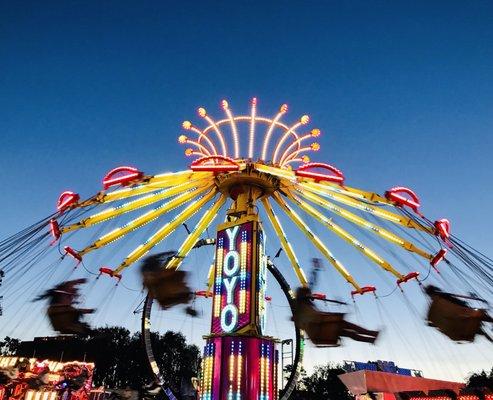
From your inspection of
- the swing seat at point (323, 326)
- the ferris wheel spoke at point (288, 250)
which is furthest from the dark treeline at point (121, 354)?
the swing seat at point (323, 326)

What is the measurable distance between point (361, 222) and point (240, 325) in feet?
23.6

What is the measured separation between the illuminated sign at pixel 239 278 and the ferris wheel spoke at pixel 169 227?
112 inches

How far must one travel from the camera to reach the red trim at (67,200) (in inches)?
663

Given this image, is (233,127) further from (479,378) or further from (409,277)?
(479,378)

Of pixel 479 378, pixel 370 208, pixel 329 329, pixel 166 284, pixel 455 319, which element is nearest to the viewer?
pixel 455 319

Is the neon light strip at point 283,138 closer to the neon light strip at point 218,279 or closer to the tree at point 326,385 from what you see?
the neon light strip at point 218,279

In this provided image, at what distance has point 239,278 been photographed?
16125 mm

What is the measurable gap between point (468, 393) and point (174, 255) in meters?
9.31

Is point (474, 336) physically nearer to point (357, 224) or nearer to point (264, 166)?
point (357, 224)

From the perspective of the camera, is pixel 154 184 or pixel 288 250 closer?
pixel 154 184

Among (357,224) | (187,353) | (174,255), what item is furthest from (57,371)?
(187,353)

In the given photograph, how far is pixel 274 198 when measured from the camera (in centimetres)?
2045

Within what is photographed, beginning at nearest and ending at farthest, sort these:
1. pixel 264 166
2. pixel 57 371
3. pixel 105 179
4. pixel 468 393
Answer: pixel 468 393
pixel 105 179
pixel 264 166
pixel 57 371

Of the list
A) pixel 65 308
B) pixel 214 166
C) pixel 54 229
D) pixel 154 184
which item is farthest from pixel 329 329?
pixel 54 229
